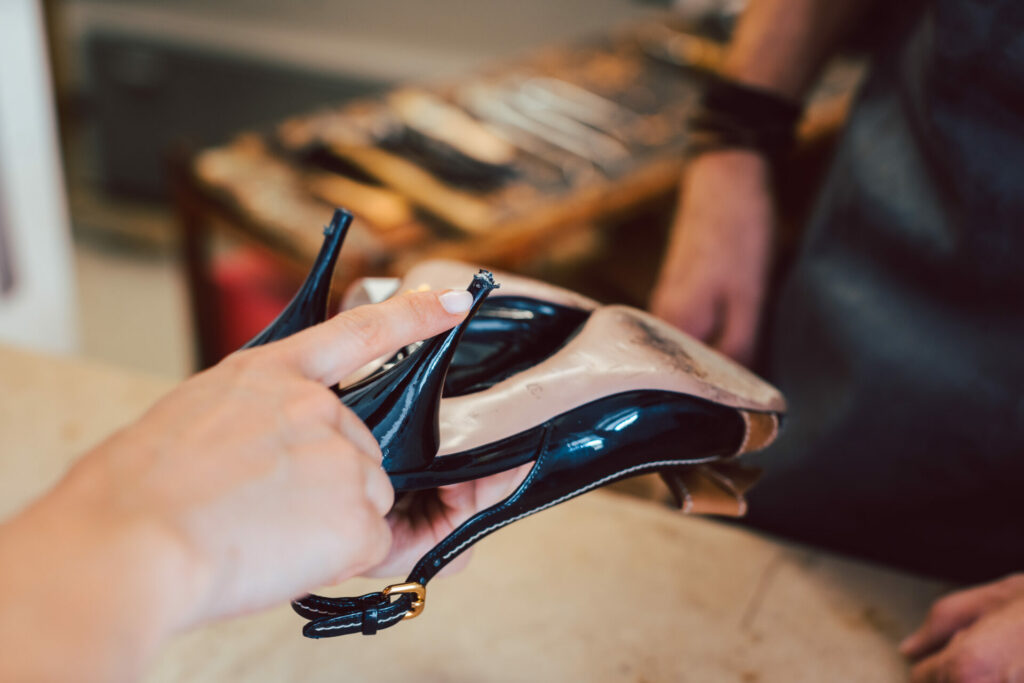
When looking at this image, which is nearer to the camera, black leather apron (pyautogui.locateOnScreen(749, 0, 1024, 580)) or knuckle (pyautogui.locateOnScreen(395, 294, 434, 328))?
knuckle (pyautogui.locateOnScreen(395, 294, 434, 328))

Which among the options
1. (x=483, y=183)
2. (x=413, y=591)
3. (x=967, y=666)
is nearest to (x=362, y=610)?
(x=413, y=591)

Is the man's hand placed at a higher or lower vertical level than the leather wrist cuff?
lower

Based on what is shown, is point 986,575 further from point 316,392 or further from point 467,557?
point 316,392

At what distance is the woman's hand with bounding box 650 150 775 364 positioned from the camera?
2.23 feet

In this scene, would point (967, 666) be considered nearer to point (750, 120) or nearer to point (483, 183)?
point (750, 120)

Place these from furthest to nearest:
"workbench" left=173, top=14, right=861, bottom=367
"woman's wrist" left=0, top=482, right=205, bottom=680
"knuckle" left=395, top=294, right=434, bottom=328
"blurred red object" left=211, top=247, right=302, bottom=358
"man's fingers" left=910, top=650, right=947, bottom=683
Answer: "blurred red object" left=211, top=247, right=302, bottom=358
"workbench" left=173, top=14, right=861, bottom=367
"man's fingers" left=910, top=650, right=947, bottom=683
"knuckle" left=395, top=294, right=434, bottom=328
"woman's wrist" left=0, top=482, right=205, bottom=680

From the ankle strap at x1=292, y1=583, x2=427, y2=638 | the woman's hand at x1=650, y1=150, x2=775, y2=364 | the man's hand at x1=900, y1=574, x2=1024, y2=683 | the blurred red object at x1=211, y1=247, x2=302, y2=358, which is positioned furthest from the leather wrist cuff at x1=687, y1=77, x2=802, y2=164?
the blurred red object at x1=211, y1=247, x2=302, y2=358

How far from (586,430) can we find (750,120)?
0.40 metres

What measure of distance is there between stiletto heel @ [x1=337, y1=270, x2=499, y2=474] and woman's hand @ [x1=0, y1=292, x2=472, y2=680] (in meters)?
0.03

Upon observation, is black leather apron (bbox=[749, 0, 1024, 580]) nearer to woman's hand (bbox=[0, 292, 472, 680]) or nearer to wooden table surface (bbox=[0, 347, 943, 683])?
wooden table surface (bbox=[0, 347, 943, 683])

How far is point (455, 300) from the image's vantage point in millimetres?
376

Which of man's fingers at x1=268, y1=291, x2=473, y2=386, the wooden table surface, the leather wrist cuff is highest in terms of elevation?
the leather wrist cuff

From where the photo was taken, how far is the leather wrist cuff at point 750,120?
0.72 meters

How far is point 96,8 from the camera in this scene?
8.32ft
